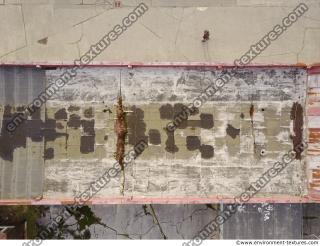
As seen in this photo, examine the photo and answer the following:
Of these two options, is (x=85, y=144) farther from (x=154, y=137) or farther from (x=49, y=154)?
(x=154, y=137)

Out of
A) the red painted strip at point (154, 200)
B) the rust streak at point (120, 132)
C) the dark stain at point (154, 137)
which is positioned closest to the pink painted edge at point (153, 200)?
the red painted strip at point (154, 200)

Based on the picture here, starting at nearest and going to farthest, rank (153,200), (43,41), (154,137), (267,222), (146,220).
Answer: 1. (153,200)
2. (154,137)
3. (267,222)
4. (146,220)
5. (43,41)

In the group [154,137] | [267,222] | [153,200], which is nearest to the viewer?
[153,200]

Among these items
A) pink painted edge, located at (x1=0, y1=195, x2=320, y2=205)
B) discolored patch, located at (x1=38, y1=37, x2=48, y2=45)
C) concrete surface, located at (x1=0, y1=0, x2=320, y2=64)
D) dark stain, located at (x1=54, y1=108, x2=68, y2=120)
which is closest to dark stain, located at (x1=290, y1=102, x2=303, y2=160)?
pink painted edge, located at (x1=0, y1=195, x2=320, y2=205)

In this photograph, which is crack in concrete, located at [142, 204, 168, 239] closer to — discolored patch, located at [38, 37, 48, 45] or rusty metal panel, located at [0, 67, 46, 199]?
rusty metal panel, located at [0, 67, 46, 199]

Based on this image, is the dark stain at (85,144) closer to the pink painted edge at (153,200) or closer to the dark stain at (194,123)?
the pink painted edge at (153,200)

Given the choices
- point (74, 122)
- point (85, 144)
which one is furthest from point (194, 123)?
point (74, 122)
